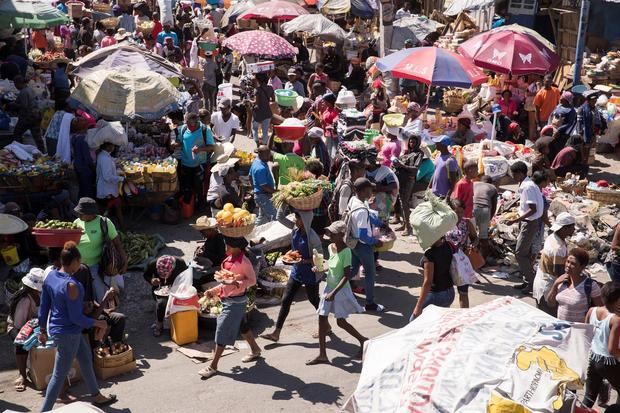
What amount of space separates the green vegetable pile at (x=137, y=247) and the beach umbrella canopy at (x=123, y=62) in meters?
3.19

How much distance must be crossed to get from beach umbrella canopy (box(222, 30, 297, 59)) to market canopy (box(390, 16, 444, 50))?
176 inches

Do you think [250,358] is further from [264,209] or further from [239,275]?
[264,209]

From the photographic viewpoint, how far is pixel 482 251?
39.9 ft

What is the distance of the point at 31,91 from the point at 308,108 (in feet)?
17.2

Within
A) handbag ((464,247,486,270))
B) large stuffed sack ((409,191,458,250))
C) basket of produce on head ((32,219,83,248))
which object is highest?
large stuffed sack ((409,191,458,250))

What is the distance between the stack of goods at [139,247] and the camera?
11.6 meters

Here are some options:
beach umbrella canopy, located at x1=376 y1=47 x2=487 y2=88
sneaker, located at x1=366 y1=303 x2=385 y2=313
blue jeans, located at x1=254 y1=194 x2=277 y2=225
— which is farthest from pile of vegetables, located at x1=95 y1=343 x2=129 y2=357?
beach umbrella canopy, located at x1=376 y1=47 x2=487 y2=88

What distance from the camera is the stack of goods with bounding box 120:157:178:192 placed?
12617 mm

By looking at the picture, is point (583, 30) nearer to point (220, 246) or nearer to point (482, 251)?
point (482, 251)

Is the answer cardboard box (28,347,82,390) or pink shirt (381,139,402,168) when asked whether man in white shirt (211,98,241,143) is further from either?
cardboard box (28,347,82,390)

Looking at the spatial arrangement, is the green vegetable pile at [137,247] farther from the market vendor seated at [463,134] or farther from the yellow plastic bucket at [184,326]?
the market vendor seated at [463,134]

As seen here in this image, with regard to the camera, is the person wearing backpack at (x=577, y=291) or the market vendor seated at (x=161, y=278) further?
the market vendor seated at (x=161, y=278)

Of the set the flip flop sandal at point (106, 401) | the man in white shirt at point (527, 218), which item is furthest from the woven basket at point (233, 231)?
the man in white shirt at point (527, 218)

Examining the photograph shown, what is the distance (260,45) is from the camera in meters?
18.3
